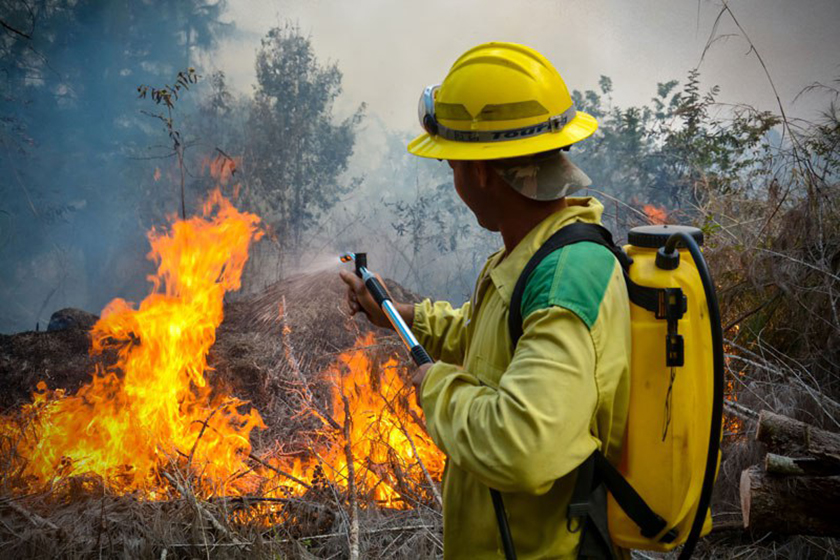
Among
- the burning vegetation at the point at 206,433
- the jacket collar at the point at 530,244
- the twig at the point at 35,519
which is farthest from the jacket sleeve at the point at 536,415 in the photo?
the twig at the point at 35,519

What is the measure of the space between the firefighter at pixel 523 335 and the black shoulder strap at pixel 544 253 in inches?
1.0

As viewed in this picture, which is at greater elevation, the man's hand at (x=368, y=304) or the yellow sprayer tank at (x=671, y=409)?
the man's hand at (x=368, y=304)

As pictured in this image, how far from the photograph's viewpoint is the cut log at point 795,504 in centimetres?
250

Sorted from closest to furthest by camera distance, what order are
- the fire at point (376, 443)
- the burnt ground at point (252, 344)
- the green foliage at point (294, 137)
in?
the fire at point (376, 443), the burnt ground at point (252, 344), the green foliage at point (294, 137)

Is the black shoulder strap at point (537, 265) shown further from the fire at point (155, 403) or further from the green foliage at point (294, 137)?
the green foliage at point (294, 137)

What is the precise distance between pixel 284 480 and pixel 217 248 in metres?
3.30

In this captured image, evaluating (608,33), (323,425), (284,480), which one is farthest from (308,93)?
(284,480)

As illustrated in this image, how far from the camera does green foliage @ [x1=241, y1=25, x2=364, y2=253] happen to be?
930cm

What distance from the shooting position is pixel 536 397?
1408mm

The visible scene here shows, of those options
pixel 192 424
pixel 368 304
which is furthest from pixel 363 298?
pixel 192 424

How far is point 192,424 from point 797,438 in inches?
175

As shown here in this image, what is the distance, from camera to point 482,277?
1.94 metres

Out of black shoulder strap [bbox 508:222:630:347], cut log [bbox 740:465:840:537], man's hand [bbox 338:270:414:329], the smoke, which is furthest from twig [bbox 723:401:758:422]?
the smoke

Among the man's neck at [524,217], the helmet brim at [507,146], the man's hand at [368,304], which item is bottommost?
the man's hand at [368,304]
